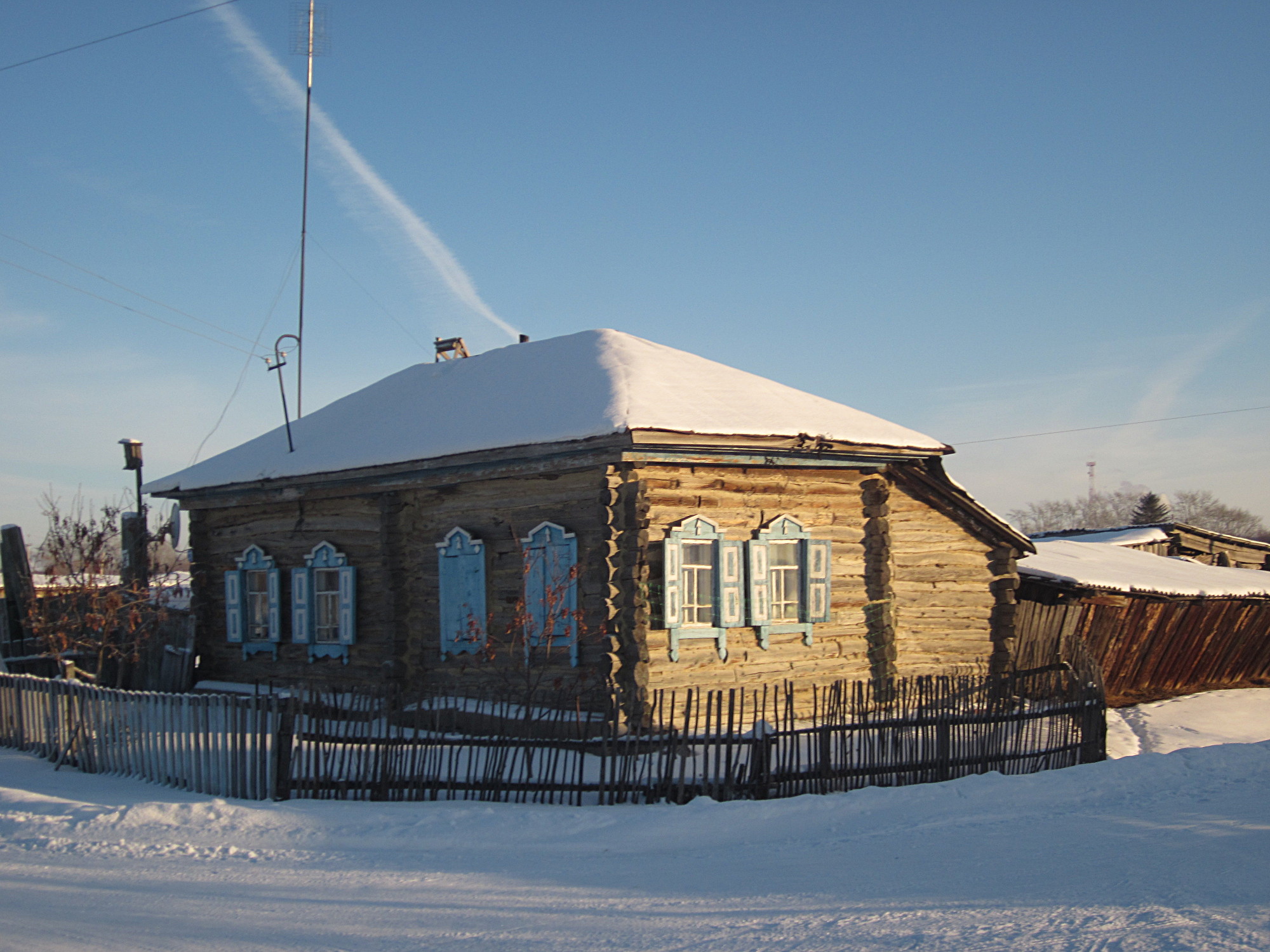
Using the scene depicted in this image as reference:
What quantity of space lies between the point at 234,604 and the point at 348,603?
9.89ft

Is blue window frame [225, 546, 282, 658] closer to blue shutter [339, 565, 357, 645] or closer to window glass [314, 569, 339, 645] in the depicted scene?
window glass [314, 569, 339, 645]

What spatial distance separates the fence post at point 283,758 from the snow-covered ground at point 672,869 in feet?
1.03

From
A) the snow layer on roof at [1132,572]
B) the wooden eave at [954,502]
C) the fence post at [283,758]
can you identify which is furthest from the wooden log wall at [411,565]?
the snow layer on roof at [1132,572]

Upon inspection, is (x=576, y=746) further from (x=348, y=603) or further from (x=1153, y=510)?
(x=1153, y=510)

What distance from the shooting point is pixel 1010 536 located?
599 inches

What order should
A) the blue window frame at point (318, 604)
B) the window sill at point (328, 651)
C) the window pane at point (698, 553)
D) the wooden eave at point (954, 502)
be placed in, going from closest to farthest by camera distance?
the window pane at point (698, 553) < the wooden eave at point (954, 502) < the window sill at point (328, 651) < the blue window frame at point (318, 604)

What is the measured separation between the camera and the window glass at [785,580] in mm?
12242

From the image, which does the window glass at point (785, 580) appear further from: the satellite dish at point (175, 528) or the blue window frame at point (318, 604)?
the satellite dish at point (175, 528)

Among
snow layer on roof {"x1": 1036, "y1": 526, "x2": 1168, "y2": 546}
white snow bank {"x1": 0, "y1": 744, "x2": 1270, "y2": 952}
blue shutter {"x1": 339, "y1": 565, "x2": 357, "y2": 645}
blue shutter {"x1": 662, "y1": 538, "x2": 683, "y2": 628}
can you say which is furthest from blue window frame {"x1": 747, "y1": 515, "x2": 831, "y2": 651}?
snow layer on roof {"x1": 1036, "y1": 526, "x2": 1168, "y2": 546}

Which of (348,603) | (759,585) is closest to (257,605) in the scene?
(348,603)

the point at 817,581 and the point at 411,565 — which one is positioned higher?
the point at 411,565

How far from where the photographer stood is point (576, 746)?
29.0 ft

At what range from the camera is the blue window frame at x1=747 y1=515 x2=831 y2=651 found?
12.0 m

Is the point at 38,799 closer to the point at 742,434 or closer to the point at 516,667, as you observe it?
the point at 516,667
